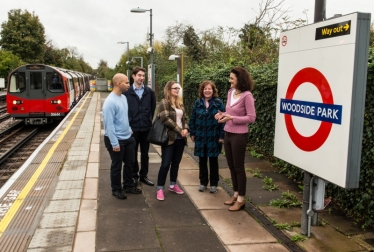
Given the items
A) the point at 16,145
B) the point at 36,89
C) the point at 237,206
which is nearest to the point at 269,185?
the point at 237,206

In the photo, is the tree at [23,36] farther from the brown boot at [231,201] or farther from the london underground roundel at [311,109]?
the london underground roundel at [311,109]

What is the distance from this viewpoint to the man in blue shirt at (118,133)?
4941 millimetres

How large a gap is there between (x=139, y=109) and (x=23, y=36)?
59825mm

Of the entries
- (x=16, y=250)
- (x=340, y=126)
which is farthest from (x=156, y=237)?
(x=340, y=126)

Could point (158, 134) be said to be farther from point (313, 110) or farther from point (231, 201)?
point (313, 110)

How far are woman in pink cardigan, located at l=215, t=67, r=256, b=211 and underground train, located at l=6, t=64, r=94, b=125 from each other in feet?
42.7

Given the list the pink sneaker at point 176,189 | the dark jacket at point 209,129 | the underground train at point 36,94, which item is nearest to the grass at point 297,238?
the dark jacket at point 209,129

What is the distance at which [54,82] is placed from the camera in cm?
1636

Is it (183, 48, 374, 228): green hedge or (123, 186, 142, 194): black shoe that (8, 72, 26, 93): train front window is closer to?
(183, 48, 374, 228): green hedge

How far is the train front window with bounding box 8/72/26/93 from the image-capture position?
15.9 m

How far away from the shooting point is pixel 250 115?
15.4 ft

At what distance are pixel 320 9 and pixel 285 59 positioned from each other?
640mm

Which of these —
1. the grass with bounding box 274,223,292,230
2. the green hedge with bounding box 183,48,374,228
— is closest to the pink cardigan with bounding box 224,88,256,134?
the grass with bounding box 274,223,292,230

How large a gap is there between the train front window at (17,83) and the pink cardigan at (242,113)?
13568 millimetres
